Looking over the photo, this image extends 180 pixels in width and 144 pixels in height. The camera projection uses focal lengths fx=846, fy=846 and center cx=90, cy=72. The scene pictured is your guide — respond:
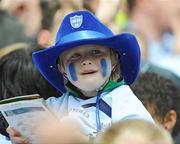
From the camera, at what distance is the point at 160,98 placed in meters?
4.82

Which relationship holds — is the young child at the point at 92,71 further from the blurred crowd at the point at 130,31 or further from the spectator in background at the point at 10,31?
the spectator in background at the point at 10,31

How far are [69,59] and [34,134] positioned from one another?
0.39 metres

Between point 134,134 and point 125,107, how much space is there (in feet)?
3.04

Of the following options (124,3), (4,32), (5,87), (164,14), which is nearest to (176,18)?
(164,14)

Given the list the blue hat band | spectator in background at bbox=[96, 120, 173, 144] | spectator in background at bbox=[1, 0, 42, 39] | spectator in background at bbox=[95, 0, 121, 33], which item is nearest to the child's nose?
the blue hat band

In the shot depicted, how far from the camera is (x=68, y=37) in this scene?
368 cm

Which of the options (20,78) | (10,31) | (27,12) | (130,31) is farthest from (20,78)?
(27,12)

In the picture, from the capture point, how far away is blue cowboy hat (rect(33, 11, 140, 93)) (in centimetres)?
363

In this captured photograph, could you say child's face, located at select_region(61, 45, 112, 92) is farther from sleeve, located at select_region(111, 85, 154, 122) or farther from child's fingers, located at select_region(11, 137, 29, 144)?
child's fingers, located at select_region(11, 137, 29, 144)

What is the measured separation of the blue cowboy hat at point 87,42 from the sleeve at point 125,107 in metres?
0.18

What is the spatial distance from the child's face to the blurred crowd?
684 millimetres

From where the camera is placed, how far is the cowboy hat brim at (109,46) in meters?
3.62

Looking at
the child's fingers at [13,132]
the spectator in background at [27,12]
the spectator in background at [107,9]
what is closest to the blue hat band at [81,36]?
the child's fingers at [13,132]

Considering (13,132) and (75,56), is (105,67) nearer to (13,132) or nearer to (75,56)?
(75,56)
